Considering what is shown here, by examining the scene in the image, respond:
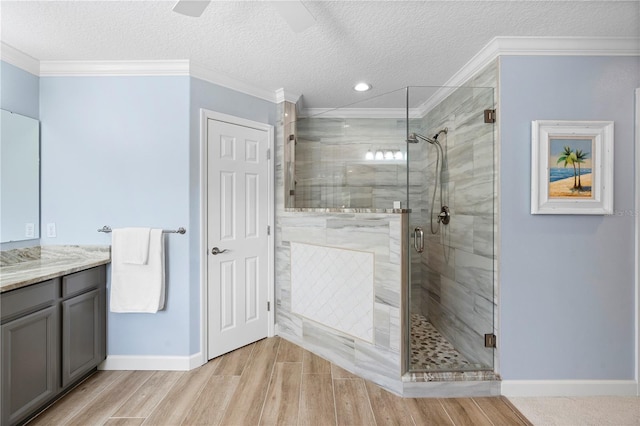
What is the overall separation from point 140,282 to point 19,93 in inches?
65.4

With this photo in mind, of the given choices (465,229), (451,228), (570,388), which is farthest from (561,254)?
(570,388)

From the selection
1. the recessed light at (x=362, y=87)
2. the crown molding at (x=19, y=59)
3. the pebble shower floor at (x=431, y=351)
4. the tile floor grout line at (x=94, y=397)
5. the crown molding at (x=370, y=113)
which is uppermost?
the recessed light at (x=362, y=87)

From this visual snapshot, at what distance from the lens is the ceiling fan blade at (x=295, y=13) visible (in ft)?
4.67

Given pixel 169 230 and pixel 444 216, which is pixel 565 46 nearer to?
pixel 444 216

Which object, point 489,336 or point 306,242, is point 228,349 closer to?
point 306,242

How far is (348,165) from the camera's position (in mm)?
2555

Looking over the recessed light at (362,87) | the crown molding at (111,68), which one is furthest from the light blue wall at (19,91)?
the recessed light at (362,87)

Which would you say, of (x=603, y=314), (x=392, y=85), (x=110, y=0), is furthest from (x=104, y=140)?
(x=603, y=314)

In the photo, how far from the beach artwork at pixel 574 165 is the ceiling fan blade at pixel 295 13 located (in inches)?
69.3

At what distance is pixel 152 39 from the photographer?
199 cm

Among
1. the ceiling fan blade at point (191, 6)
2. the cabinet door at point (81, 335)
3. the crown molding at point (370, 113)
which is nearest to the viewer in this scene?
the ceiling fan blade at point (191, 6)

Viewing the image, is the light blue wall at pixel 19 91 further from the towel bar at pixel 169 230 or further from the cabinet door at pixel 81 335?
the cabinet door at pixel 81 335

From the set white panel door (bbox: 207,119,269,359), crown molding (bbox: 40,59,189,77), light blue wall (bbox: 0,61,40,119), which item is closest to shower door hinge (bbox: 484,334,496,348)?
white panel door (bbox: 207,119,269,359)

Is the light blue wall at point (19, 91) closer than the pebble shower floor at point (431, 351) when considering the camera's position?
Yes
